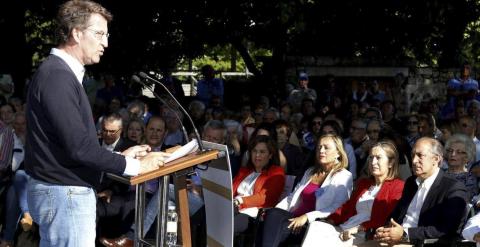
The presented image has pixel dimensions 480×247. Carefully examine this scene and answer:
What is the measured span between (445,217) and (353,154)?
2.33 metres

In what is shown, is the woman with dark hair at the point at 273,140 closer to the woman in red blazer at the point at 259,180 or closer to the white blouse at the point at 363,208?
the woman in red blazer at the point at 259,180

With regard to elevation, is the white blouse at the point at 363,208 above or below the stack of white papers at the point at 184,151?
below

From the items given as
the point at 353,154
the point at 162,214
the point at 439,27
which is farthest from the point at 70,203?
the point at 439,27

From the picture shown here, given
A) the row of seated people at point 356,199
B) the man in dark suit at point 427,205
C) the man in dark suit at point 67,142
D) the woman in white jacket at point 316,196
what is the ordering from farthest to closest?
1. the woman in white jacket at point 316,196
2. the row of seated people at point 356,199
3. the man in dark suit at point 427,205
4. the man in dark suit at point 67,142

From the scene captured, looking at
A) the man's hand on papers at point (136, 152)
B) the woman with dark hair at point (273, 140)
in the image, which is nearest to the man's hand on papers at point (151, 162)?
the man's hand on papers at point (136, 152)

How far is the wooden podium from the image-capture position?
174 inches

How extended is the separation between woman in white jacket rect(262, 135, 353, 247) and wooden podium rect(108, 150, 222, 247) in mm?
2513

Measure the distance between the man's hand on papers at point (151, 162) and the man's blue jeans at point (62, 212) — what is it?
0.27 metres

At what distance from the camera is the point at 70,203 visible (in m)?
4.24

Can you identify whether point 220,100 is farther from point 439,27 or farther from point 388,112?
point 439,27

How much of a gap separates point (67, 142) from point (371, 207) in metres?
3.72

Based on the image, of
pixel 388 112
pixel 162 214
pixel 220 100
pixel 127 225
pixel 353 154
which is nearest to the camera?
pixel 162 214

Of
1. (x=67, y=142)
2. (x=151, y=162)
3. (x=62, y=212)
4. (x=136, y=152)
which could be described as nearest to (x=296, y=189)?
(x=136, y=152)

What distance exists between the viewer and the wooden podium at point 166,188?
4.43 m
